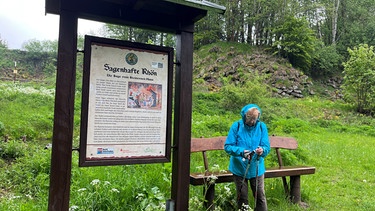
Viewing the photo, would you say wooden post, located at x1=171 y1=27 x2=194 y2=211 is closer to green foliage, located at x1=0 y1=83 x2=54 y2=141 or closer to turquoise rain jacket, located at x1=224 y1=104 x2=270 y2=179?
turquoise rain jacket, located at x1=224 y1=104 x2=270 y2=179

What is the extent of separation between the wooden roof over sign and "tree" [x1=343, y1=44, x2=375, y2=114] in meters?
19.2

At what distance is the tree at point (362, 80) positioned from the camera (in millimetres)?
18922

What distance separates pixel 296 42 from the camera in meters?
25.0

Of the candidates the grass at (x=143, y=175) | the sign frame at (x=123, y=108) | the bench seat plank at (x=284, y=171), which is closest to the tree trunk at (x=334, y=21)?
the grass at (x=143, y=175)

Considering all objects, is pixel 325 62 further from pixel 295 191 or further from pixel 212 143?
pixel 212 143

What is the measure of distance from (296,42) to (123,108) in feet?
81.1

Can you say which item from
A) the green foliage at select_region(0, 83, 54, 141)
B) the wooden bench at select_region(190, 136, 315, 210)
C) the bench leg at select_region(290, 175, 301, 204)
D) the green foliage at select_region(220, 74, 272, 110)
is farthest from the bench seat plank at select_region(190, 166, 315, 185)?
the green foliage at select_region(220, 74, 272, 110)

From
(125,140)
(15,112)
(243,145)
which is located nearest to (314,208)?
(243,145)

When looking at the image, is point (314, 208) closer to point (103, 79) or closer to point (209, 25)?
point (103, 79)

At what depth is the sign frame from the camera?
8.59ft

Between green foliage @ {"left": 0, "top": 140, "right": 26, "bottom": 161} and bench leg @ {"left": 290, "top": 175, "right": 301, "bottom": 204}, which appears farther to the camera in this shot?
green foliage @ {"left": 0, "top": 140, "right": 26, "bottom": 161}

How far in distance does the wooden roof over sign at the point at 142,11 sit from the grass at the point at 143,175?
6.00 ft

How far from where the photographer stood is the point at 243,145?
13.0 ft

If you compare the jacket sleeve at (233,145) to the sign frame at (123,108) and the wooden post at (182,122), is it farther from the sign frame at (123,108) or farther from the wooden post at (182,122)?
the sign frame at (123,108)
